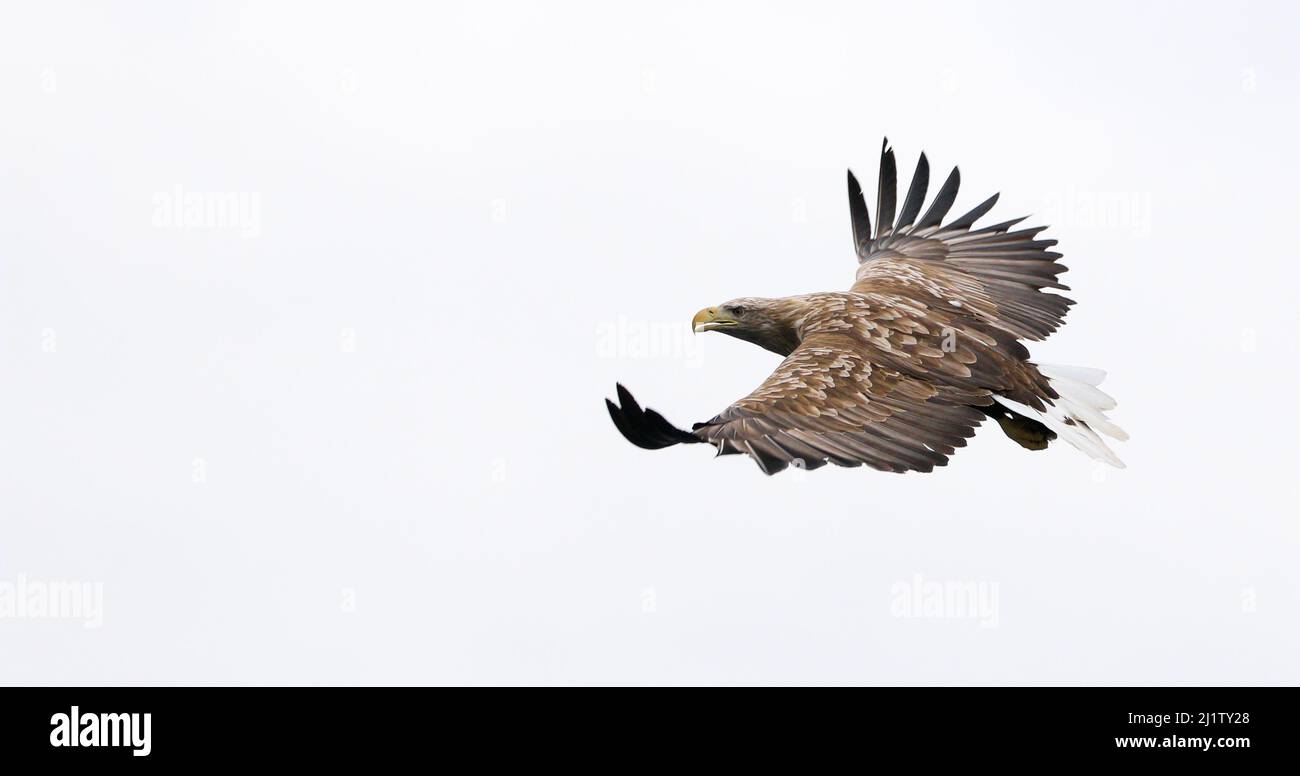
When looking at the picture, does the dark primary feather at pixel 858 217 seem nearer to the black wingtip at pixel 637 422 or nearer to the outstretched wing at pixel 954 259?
the outstretched wing at pixel 954 259

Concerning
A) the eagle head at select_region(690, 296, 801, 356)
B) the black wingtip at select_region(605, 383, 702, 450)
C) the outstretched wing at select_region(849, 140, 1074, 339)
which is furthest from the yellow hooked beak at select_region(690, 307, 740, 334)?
the black wingtip at select_region(605, 383, 702, 450)

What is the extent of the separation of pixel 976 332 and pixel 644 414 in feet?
13.3

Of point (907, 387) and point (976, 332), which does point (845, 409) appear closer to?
point (907, 387)

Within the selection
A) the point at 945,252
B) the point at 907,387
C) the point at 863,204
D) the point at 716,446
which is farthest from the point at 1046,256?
the point at 716,446

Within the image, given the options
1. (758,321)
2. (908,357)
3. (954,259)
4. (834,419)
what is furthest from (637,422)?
(954,259)

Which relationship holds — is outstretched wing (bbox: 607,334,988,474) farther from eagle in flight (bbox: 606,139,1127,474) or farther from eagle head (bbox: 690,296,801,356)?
eagle head (bbox: 690,296,801,356)

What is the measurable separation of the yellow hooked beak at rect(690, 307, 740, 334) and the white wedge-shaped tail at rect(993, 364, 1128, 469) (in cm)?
273

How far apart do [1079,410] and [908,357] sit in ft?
5.42

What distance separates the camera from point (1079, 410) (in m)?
13.8

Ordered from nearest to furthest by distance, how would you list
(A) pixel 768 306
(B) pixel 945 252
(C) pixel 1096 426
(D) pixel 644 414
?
1. (D) pixel 644 414
2. (C) pixel 1096 426
3. (A) pixel 768 306
4. (B) pixel 945 252

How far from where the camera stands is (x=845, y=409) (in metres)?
12.2

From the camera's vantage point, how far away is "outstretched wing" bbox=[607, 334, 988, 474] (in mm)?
11320

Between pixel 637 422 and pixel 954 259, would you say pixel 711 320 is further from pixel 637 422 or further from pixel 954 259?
pixel 637 422

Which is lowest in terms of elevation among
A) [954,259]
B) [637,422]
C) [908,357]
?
[637,422]
